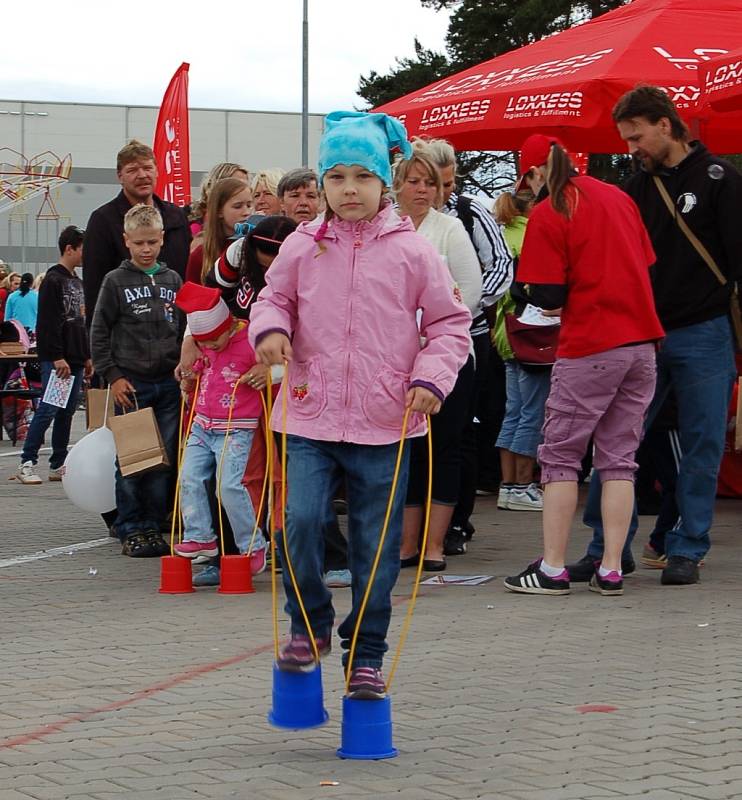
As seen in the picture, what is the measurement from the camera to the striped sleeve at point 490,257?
26.3ft

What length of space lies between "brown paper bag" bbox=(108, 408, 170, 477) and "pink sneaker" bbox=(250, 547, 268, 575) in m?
1.05

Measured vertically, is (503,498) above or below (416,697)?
below

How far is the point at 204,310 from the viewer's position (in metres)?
6.99

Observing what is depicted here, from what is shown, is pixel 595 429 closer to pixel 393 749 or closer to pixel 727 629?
pixel 727 629

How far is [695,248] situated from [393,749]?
345 centimetres

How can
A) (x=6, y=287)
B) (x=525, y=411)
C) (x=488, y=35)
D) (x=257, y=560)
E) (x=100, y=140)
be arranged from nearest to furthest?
1. (x=257, y=560)
2. (x=525, y=411)
3. (x=6, y=287)
4. (x=488, y=35)
5. (x=100, y=140)

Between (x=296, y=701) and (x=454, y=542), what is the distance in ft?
12.9

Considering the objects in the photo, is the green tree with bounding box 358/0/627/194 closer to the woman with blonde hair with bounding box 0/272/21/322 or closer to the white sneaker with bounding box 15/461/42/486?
the woman with blonde hair with bounding box 0/272/21/322

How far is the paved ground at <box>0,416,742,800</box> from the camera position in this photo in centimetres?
396

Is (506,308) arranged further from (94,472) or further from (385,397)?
(385,397)

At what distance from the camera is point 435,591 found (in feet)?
23.0

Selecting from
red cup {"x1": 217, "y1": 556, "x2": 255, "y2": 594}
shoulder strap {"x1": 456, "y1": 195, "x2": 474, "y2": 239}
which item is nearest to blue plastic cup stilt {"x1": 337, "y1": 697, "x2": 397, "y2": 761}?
red cup {"x1": 217, "y1": 556, "x2": 255, "y2": 594}

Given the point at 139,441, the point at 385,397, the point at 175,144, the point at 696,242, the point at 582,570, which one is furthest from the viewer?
the point at 175,144

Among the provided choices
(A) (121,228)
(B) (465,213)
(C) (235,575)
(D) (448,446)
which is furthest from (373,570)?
(A) (121,228)
